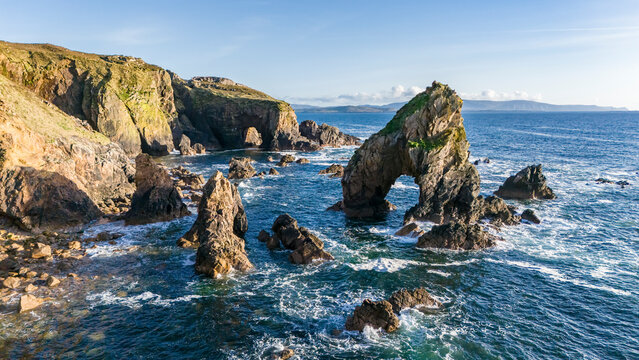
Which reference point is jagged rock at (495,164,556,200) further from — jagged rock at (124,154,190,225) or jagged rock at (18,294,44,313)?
jagged rock at (18,294,44,313)

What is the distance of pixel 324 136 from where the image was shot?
458ft

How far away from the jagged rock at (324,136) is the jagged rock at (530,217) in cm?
9118

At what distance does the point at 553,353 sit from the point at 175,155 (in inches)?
3976

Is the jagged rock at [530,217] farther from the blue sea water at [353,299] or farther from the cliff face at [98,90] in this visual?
the cliff face at [98,90]

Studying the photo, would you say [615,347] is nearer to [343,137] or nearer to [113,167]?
[113,167]

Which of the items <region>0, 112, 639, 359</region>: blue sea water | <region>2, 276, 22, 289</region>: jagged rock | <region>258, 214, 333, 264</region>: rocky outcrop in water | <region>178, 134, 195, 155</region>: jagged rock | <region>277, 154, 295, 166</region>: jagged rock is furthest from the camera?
<region>178, 134, 195, 155</region>: jagged rock

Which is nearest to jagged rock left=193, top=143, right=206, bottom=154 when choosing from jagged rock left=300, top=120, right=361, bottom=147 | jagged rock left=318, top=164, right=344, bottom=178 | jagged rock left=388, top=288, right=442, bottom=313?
Answer: jagged rock left=300, top=120, right=361, bottom=147

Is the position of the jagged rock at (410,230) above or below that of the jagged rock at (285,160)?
below

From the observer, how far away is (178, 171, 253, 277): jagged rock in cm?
3481

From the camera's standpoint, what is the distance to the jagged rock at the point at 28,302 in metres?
27.9

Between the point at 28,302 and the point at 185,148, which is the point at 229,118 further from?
the point at 28,302

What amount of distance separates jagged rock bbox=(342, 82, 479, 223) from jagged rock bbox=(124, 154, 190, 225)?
26.3 metres

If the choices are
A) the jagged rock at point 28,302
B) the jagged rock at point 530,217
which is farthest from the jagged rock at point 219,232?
the jagged rock at point 530,217

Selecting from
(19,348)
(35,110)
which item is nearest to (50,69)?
(35,110)
